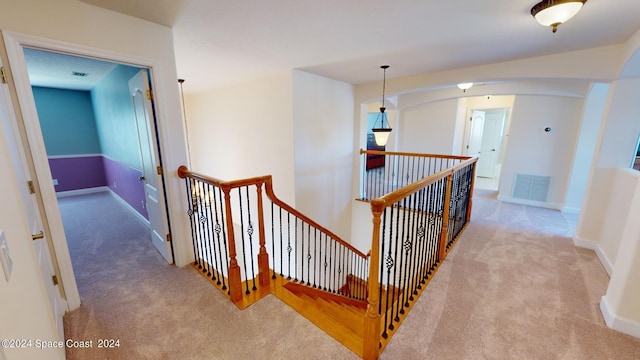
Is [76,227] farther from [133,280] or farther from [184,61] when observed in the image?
[184,61]

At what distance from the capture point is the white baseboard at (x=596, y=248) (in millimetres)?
2583

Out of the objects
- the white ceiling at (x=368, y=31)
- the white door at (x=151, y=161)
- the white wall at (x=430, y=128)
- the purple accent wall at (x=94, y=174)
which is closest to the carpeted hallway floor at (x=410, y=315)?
the white door at (x=151, y=161)

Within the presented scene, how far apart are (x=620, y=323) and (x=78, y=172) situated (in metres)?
8.56

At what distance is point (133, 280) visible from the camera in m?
2.36

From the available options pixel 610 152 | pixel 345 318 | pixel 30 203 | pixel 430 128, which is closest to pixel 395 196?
pixel 345 318

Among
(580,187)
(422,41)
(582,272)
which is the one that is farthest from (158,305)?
(580,187)

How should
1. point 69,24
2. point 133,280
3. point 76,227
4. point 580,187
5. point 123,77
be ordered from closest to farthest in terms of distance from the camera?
point 69,24
point 133,280
point 123,77
point 76,227
point 580,187

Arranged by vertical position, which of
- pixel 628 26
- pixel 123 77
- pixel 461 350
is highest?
pixel 628 26

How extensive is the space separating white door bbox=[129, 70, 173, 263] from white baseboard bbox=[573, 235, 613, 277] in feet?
15.5

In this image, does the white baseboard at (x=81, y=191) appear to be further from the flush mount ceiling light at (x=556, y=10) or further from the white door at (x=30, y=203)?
the flush mount ceiling light at (x=556, y=10)

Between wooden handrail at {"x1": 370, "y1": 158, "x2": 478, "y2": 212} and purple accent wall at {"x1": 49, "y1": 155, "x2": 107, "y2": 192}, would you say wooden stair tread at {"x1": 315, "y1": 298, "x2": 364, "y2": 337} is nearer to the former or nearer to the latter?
wooden handrail at {"x1": 370, "y1": 158, "x2": 478, "y2": 212}

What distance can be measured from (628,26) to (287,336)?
4006 mm

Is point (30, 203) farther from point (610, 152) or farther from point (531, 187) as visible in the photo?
point (531, 187)

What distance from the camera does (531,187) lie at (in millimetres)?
4988
